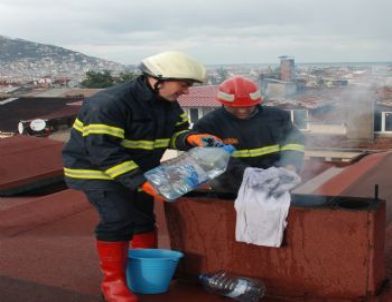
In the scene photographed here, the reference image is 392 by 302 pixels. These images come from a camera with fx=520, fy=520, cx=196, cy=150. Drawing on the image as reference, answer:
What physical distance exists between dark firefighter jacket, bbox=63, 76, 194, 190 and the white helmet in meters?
0.12

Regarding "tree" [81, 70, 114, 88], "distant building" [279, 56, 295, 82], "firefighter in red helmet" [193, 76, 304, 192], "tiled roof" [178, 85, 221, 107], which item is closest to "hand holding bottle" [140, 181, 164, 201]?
"firefighter in red helmet" [193, 76, 304, 192]

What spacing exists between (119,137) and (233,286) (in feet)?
3.45

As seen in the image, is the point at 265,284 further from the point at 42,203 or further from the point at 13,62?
the point at 13,62

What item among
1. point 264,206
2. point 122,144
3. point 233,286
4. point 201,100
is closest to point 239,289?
point 233,286

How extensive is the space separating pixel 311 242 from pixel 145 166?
3.31ft

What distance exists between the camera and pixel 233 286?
9.56ft

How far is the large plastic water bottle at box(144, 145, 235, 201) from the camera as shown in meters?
2.64

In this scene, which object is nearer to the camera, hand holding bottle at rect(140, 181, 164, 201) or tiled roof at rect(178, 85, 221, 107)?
hand holding bottle at rect(140, 181, 164, 201)

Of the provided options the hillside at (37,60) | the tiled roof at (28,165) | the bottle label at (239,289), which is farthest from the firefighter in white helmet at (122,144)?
the hillside at (37,60)

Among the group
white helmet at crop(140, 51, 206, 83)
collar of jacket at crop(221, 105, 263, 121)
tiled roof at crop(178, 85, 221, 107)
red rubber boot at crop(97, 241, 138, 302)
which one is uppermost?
white helmet at crop(140, 51, 206, 83)

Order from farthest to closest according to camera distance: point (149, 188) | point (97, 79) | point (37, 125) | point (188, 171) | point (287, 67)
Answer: point (97, 79), point (37, 125), point (287, 67), point (188, 171), point (149, 188)

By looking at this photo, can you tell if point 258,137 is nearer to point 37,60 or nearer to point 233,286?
point 233,286

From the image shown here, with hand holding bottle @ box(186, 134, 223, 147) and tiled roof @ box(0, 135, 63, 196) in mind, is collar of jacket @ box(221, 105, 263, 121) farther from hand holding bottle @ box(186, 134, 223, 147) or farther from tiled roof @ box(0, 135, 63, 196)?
tiled roof @ box(0, 135, 63, 196)

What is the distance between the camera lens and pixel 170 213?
3227mm
